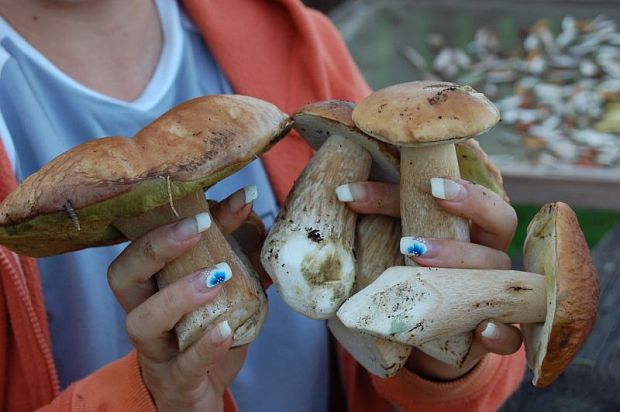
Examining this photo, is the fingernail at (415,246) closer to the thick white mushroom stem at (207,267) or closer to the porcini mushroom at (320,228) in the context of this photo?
the porcini mushroom at (320,228)

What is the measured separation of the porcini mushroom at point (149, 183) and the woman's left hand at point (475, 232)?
0.44 ft

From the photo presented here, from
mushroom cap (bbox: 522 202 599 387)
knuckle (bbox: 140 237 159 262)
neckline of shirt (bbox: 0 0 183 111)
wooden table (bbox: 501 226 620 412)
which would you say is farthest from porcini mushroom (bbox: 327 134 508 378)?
wooden table (bbox: 501 226 620 412)

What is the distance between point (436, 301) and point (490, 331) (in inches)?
3.4

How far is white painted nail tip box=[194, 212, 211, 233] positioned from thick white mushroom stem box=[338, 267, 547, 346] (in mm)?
178

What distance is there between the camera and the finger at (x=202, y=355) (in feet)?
2.75

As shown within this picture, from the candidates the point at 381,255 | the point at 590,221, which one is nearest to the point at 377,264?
the point at 381,255

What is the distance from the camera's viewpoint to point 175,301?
82 centimetres

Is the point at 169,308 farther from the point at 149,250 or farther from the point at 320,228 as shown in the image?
the point at 320,228

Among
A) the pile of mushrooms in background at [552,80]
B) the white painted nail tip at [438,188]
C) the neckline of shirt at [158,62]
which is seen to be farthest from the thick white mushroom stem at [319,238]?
the pile of mushrooms in background at [552,80]

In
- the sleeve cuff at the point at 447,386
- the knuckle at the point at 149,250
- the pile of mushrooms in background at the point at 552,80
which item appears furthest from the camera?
the pile of mushrooms in background at the point at 552,80

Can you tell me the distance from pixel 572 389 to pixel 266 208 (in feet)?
3.11

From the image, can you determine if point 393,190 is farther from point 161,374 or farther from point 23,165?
point 23,165

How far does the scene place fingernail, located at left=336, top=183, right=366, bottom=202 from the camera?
0.87 m

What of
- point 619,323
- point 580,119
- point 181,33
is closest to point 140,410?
point 181,33
